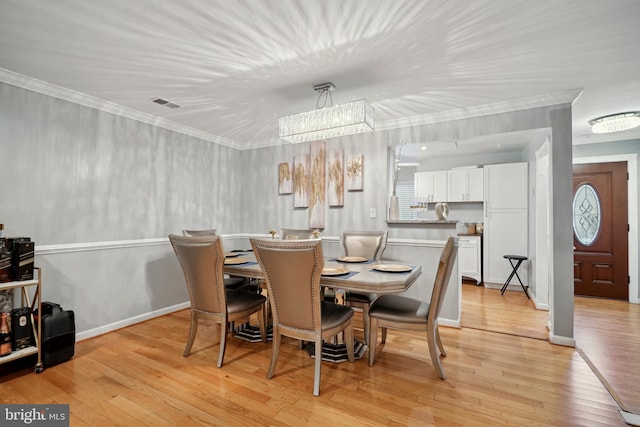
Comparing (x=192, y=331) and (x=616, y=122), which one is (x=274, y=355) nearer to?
(x=192, y=331)

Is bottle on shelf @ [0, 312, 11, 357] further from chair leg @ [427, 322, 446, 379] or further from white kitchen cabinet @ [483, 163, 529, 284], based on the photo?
white kitchen cabinet @ [483, 163, 529, 284]

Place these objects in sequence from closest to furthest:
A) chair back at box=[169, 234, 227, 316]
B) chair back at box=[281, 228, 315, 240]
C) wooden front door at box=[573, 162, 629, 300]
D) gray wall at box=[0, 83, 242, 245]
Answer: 1. chair back at box=[169, 234, 227, 316]
2. gray wall at box=[0, 83, 242, 245]
3. chair back at box=[281, 228, 315, 240]
4. wooden front door at box=[573, 162, 629, 300]

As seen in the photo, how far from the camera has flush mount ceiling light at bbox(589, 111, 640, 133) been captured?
3.39 metres

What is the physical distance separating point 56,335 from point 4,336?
0.96ft

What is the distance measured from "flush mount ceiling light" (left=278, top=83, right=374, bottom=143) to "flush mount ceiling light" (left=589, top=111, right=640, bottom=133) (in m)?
3.01

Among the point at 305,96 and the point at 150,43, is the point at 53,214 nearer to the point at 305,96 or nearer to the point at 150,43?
the point at 150,43

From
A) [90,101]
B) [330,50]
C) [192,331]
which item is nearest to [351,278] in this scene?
[192,331]

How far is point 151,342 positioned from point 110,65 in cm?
240

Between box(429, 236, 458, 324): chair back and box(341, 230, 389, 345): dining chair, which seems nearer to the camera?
box(429, 236, 458, 324): chair back

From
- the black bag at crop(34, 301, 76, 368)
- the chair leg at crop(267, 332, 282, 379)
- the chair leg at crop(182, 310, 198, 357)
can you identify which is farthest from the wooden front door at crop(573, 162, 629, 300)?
the black bag at crop(34, 301, 76, 368)

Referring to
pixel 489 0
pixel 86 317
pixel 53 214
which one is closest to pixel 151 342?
pixel 86 317

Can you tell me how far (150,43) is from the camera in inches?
81.7

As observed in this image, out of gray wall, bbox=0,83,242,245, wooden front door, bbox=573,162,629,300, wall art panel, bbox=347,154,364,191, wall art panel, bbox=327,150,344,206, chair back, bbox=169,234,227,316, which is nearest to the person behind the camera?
chair back, bbox=169,234,227,316

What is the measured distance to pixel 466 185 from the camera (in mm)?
5520
